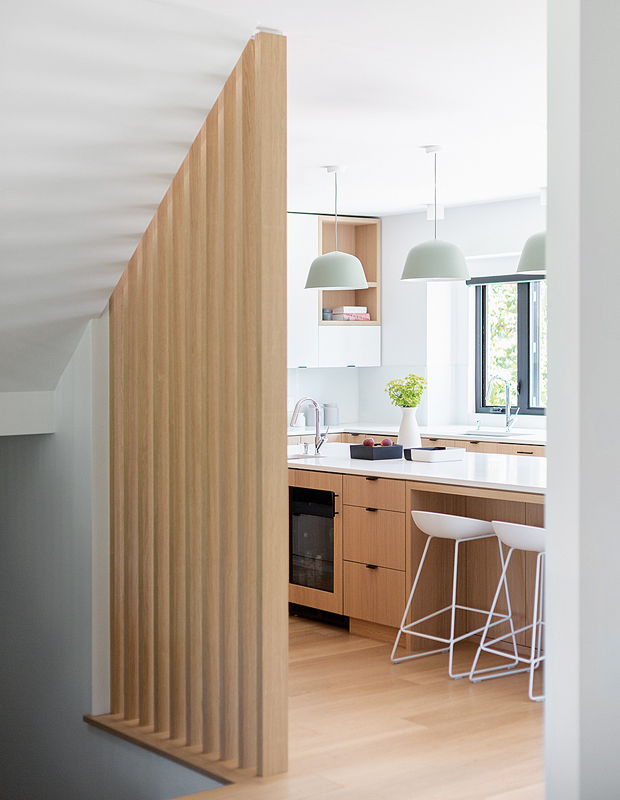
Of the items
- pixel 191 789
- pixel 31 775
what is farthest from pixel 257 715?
pixel 31 775

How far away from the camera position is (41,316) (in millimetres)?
3953

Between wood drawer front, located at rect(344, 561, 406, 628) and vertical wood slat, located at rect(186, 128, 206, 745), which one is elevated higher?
vertical wood slat, located at rect(186, 128, 206, 745)

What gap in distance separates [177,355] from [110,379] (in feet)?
1.82

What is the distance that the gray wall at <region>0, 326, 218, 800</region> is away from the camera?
412 cm

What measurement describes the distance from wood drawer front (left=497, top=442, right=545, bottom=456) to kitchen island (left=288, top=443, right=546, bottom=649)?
1425 mm

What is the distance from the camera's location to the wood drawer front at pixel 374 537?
195 inches

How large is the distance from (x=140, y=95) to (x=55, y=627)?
252 cm

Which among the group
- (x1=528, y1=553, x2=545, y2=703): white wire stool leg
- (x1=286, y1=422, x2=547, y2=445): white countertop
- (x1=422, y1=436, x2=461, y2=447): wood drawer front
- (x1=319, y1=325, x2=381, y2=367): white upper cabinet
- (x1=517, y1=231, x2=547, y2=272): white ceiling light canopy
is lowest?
(x1=528, y1=553, x2=545, y2=703): white wire stool leg

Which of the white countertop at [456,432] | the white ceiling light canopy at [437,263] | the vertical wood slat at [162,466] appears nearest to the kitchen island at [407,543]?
the white ceiling light canopy at [437,263]

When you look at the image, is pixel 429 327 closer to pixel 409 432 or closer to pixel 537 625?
pixel 409 432

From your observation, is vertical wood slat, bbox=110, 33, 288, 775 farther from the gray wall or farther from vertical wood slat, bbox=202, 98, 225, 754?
the gray wall

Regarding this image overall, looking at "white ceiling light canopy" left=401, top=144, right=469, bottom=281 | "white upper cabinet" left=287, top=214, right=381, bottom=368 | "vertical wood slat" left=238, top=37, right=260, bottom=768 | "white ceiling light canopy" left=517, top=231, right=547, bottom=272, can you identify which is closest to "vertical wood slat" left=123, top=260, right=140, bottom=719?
"vertical wood slat" left=238, top=37, right=260, bottom=768

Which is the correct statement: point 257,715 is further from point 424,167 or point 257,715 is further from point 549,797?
point 424,167

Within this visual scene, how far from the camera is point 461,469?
5.14 meters
